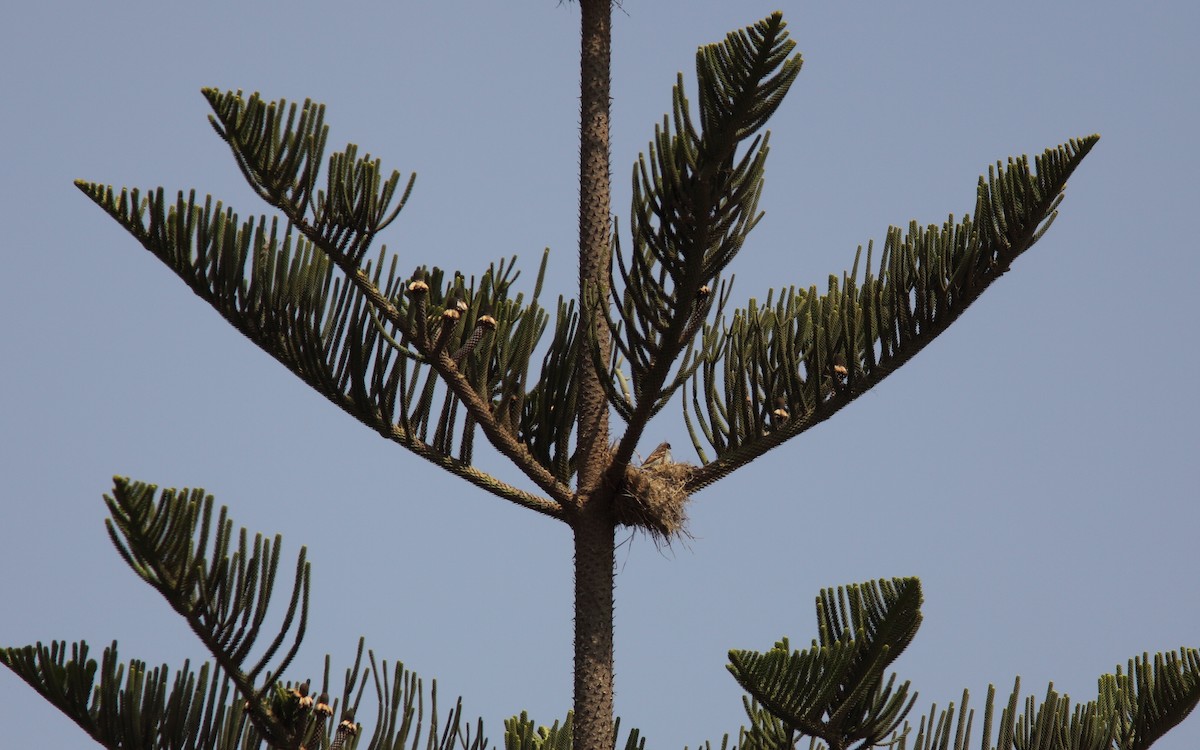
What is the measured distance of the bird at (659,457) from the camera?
504 centimetres

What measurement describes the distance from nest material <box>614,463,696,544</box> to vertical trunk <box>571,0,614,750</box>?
0.23 feet

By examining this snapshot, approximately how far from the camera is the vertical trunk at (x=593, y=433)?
15.9 feet

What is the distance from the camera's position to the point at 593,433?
16.6ft

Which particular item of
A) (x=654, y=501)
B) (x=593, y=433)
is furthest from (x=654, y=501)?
(x=593, y=433)

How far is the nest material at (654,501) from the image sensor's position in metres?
4.94

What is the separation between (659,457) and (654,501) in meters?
0.18

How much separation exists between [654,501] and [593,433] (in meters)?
0.30

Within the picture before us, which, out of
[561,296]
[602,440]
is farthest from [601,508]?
[561,296]

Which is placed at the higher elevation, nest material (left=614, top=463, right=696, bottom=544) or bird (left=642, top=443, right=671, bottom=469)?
bird (left=642, top=443, right=671, bottom=469)

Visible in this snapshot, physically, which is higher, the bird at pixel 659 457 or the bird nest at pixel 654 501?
the bird at pixel 659 457

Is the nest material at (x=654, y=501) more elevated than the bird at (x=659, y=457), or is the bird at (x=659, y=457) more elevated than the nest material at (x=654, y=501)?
the bird at (x=659, y=457)

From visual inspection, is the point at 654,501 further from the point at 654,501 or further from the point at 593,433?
the point at 593,433

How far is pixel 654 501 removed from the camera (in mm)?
4930

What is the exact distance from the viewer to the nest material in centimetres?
494
